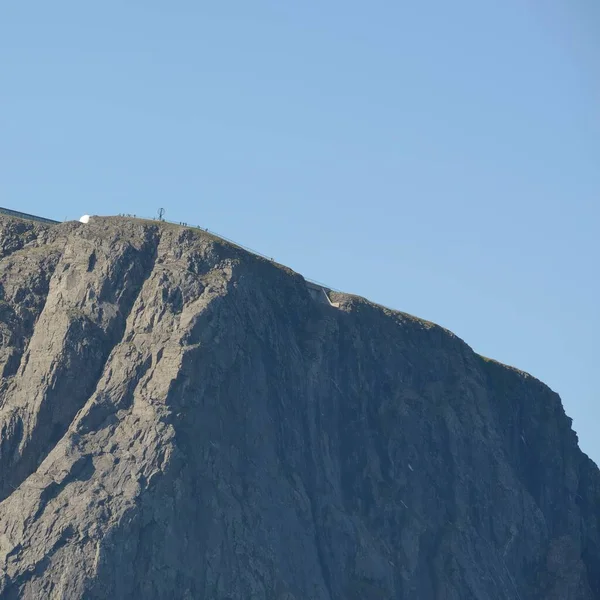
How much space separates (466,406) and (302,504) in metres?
32.1

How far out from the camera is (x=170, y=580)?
14500 cm

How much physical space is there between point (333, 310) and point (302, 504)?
2459cm

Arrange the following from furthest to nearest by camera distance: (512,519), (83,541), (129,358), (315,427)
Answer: (512,519)
(315,427)
(129,358)
(83,541)

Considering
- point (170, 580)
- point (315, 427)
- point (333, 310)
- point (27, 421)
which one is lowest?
point (170, 580)

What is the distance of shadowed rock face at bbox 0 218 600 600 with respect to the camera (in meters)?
146

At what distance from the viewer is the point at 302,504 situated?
526ft

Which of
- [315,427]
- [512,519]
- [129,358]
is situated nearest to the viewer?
[129,358]

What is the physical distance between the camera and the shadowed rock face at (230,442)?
14625 centimetres

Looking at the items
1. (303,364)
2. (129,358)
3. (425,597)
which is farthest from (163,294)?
(425,597)

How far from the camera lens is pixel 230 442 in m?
156

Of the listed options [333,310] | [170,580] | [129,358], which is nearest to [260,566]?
[170,580]

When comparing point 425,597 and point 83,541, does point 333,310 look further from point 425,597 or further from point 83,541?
point 83,541

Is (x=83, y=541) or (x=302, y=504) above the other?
(x=302, y=504)

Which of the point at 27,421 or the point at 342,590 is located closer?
the point at 27,421
